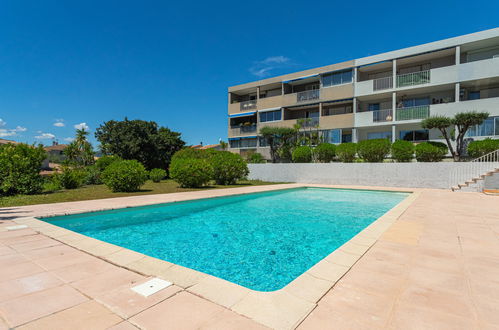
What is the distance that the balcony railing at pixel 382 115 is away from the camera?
21344 mm

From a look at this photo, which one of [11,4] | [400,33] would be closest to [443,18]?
[400,33]

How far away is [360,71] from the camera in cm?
2370

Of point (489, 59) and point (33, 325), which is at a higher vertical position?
point (489, 59)

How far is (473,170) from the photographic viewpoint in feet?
47.4

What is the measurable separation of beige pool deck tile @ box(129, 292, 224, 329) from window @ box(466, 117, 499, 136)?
76.4ft

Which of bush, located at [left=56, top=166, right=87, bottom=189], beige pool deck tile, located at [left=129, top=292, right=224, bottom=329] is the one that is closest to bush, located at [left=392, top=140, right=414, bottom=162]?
beige pool deck tile, located at [left=129, top=292, right=224, bottom=329]

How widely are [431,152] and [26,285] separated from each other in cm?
2064

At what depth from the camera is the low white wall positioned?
1589 centimetres

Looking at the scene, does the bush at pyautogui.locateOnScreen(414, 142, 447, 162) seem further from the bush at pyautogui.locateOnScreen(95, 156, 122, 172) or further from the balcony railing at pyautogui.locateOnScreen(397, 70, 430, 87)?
the bush at pyautogui.locateOnScreen(95, 156, 122, 172)

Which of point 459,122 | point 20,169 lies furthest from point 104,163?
point 459,122

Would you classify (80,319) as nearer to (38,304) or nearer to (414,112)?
(38,304)

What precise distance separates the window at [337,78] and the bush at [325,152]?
25.6ft

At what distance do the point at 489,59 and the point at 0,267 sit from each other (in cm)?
2691

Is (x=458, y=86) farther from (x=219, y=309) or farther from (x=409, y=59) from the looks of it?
(x=219, y=309)
